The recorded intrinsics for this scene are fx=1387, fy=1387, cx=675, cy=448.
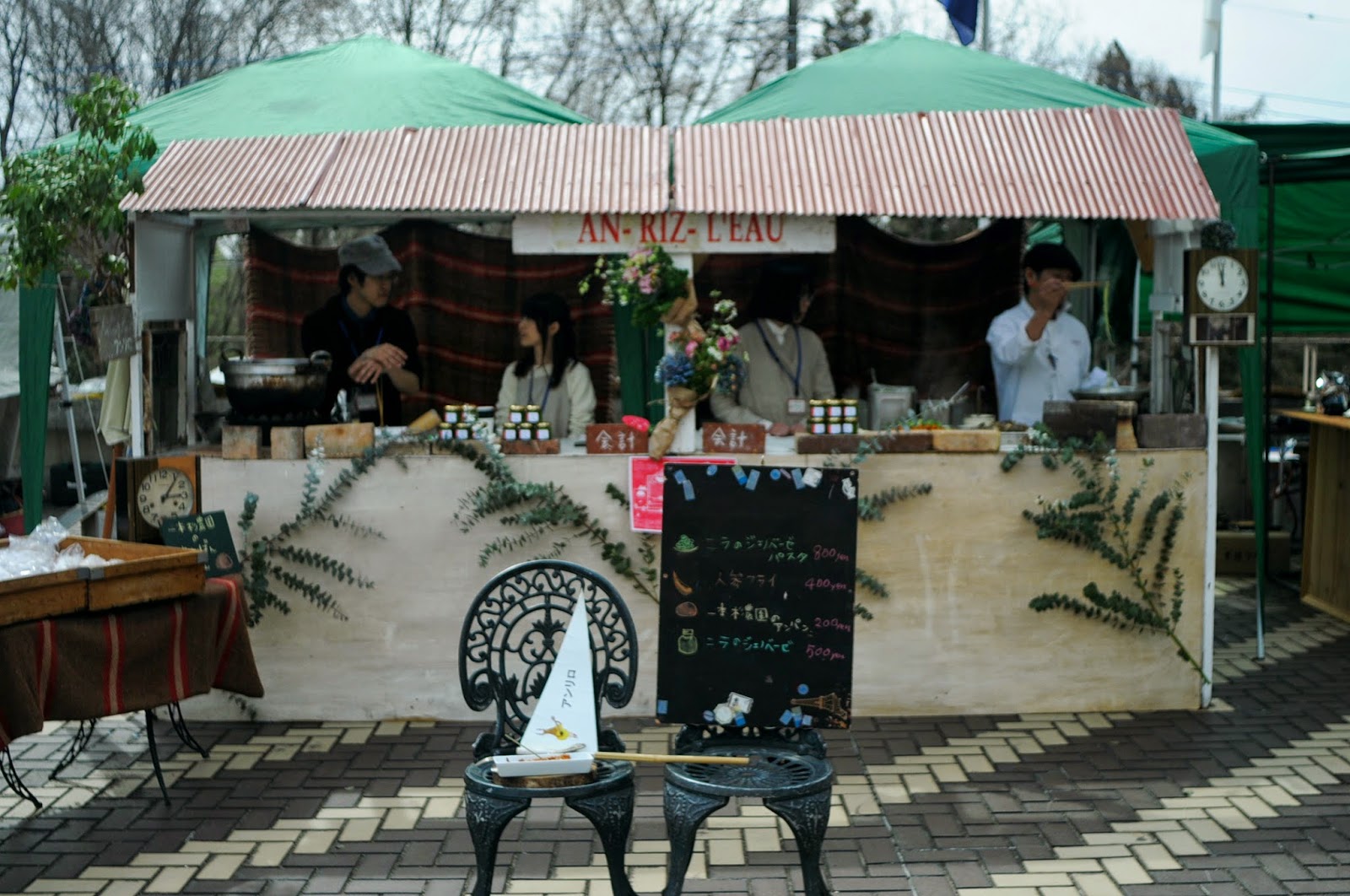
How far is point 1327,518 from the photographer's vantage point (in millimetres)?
8633

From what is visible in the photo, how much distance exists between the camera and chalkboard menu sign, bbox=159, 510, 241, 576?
5840 millimetres

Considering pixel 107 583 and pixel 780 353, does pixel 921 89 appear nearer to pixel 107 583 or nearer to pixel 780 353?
pixel 780 353

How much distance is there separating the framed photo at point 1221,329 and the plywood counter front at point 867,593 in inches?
21.7

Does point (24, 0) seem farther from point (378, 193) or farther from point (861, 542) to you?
point (861, 542)

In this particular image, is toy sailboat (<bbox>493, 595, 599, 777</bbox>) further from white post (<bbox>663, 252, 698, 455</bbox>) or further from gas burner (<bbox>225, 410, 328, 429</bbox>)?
gas burner (<bbox>225, 410, 328, 429</bbox>)

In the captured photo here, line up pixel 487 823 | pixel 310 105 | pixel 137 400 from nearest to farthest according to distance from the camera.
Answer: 1. pixel 487 823
2. pixel 137 400
3. pixel 310 105

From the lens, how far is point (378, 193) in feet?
20.8

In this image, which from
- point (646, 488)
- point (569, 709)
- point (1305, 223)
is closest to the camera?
point (569, 709)

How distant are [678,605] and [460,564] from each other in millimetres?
2365

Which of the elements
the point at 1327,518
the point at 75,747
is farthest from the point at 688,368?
the point at 1327,518

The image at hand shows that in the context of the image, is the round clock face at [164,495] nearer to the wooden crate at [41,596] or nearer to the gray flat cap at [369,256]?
the wooden crate at [41,596]

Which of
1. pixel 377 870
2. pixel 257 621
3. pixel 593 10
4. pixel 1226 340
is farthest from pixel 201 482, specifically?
pixel 593 10

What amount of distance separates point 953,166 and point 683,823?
3842 millimetres

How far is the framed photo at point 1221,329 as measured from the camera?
6418 millimetres
